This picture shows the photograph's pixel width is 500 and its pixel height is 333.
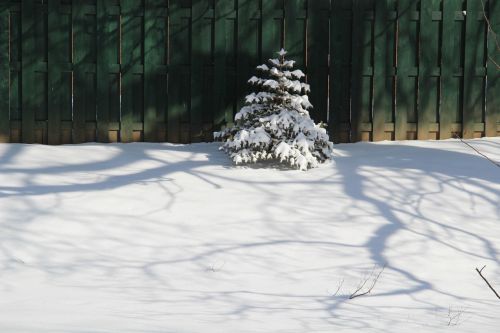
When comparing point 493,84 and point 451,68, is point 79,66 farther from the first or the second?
point 493,84

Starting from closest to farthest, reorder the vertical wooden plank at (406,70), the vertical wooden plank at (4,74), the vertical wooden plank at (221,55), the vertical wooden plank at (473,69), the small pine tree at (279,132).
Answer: the small pine tree at (279,132), the vertical wooden plank at (4,74), the vertical wooden plank at (221,55), the vertical wooden plank at (406,70), the vertical wooden plank at (473,69)

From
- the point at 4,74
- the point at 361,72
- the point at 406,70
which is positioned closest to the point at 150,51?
the point at 4,74

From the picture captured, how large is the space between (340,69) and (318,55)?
0.33 metres

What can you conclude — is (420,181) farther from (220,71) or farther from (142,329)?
(142,329)

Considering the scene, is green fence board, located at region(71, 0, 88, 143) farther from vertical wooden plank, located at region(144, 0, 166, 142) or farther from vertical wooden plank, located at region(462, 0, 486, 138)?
vertical wooden plank, located at region(462, 0, 486, 138)

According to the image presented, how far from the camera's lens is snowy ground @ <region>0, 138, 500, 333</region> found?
16.8 ft

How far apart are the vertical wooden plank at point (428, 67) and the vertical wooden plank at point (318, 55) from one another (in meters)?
1.24

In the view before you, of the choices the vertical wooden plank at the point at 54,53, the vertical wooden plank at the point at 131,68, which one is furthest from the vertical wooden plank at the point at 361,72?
the vertical wooden plank at the point at 54,53

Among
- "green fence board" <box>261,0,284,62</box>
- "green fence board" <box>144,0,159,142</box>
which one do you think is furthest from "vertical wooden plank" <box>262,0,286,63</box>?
"green fence board" <box>144,0,159,142</box>

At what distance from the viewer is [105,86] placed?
31.0 feet

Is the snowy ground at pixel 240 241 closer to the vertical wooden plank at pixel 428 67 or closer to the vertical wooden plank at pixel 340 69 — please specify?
the vertical wooden plank at pixel 340 69

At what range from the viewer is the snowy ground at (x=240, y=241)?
5.13 meters

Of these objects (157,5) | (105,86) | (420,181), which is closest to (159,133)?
(105,86)

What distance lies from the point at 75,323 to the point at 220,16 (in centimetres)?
576
